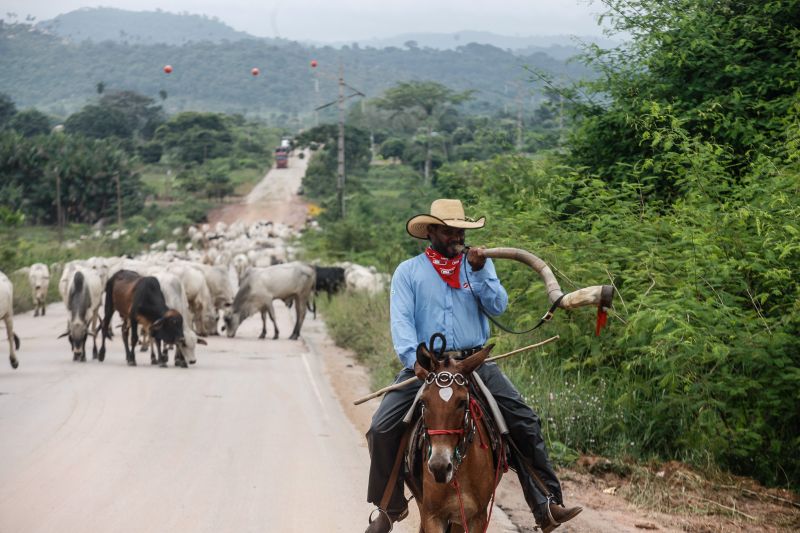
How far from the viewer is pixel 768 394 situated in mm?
7777

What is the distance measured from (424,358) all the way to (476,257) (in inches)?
28.3

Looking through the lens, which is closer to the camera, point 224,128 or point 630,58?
point 630,58

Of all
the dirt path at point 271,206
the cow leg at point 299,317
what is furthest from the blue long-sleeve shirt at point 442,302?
the dirt path at point 271,206

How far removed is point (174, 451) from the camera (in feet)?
31.9

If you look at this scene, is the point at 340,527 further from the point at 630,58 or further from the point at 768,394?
the point at 630,58

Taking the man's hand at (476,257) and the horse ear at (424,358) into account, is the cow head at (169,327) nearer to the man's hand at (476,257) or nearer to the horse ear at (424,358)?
the man's hand at (476,257)

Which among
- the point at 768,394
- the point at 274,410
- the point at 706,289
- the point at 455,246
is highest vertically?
the point at 455,246

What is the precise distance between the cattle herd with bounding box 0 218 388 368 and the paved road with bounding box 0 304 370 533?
0.65 metres

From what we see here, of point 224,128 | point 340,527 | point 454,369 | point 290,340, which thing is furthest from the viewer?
point 224,128

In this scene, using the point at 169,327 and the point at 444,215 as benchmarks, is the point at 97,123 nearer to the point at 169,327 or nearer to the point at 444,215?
the point at 169,327

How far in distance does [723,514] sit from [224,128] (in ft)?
284

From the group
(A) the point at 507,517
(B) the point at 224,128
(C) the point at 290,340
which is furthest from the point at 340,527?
(B) the point at 224,128

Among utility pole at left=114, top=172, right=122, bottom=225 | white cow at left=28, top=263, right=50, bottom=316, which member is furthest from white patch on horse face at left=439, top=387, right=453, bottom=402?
utility pole at left=114, top=172, right=122, bottom=225

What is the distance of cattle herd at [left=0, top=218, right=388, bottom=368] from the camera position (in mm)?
16641
